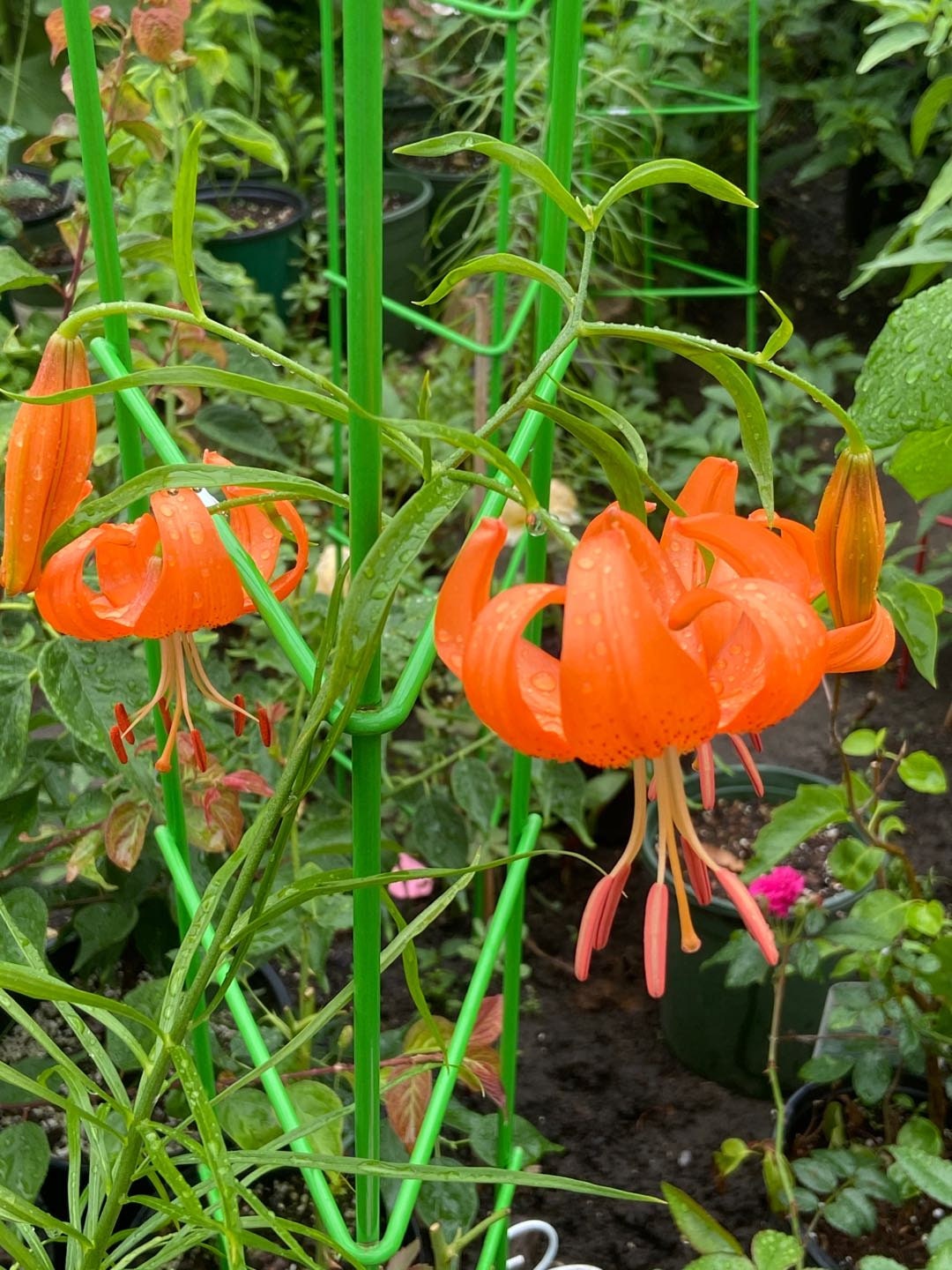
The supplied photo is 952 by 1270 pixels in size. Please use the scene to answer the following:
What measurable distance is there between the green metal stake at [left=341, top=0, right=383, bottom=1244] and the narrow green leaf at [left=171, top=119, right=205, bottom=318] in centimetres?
5

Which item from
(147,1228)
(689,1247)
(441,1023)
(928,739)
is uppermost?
(147,1228)

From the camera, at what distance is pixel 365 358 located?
0.39m

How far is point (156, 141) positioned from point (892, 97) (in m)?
1.82

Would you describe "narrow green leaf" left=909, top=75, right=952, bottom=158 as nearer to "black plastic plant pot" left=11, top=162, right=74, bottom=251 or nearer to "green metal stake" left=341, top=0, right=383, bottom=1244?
"green metal stake" left=341, top=0, right=383, bottom=1244

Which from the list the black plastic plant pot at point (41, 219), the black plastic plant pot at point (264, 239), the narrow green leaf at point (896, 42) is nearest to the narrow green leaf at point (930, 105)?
the narrow green leaf at point (896, 42)

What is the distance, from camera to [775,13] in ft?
7.77

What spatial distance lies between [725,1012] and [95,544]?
43.8 inches

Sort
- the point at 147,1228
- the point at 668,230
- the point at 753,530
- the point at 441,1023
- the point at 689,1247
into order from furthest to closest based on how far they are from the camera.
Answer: the point at 668,230
the point at 689,1247
the point at 441,1023
the point at 147,1228
the point at 753,530

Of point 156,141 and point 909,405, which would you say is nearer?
point 909,405

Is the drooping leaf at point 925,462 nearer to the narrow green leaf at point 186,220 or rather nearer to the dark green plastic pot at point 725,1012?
the narrow green leaf at point 186,220

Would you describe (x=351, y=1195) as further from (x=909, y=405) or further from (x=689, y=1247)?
(x=909, y=405)

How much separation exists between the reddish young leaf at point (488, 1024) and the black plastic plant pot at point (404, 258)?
1.84m

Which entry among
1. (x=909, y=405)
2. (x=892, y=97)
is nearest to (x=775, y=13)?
(x=892, y=97)

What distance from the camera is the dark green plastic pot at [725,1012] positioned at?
135 centimetres
